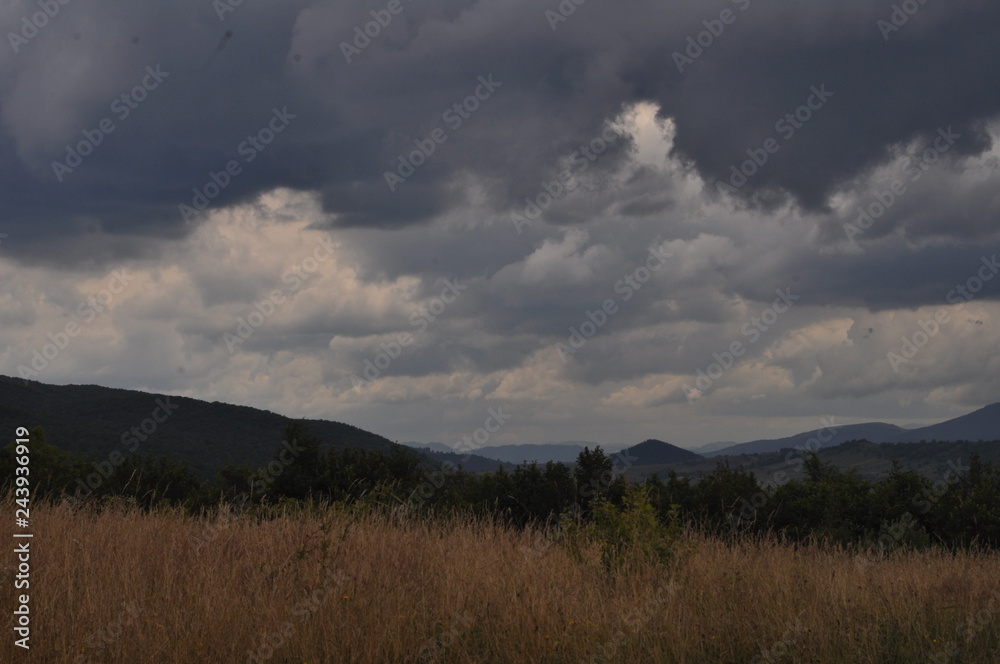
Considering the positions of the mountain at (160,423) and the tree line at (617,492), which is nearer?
the tree line at (617,492)

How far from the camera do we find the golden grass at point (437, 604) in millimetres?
6848

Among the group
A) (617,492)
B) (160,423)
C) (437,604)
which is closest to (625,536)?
(437,604)

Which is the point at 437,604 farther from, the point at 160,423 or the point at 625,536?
the point at 160,423

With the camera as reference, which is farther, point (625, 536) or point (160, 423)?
point (160, 423)

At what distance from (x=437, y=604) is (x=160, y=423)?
146m

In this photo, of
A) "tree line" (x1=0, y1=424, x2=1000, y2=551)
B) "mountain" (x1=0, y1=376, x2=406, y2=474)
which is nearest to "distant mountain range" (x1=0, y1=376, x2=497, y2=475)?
"mountain" (x1=0, y1=376, x2=406, y2=474)

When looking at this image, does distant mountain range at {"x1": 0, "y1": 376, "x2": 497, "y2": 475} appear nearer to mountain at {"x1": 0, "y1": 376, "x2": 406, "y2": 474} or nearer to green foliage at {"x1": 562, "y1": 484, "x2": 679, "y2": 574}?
mountain at {"x1": 0, "y1": 376, "x2": 406, "y2": 474}

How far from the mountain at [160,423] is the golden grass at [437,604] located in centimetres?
8582

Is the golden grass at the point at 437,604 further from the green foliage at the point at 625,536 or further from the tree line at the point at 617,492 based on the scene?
the tree line at the point at 617,492

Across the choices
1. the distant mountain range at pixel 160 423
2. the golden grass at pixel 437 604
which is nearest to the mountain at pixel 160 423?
the distant mountain range at pixel 160 423

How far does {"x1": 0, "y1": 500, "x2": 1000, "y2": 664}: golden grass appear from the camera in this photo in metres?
6.85

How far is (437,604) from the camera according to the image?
7738mm

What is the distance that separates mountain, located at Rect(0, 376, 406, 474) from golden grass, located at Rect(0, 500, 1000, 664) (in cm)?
8582

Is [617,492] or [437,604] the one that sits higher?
[617,492]
